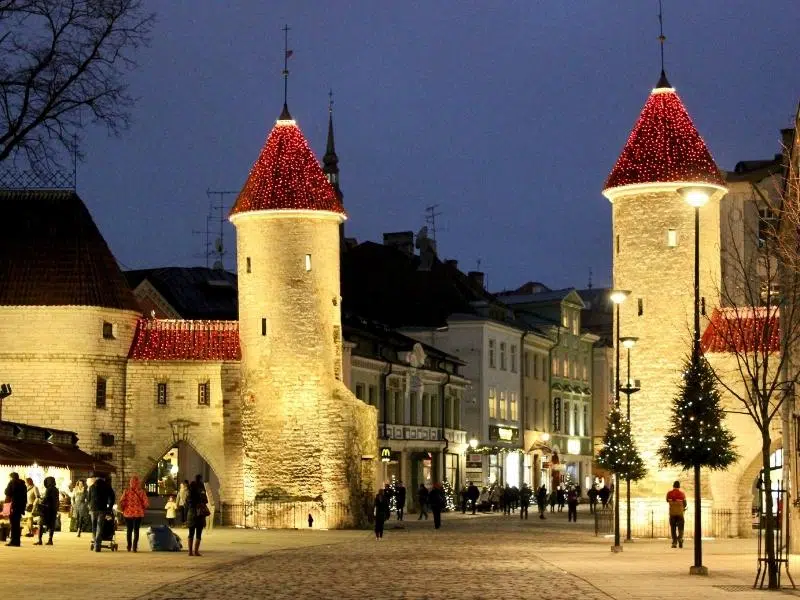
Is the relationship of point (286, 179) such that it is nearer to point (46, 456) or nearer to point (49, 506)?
point (46, 456)

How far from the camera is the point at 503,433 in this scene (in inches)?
3238

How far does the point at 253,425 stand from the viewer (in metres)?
52.4

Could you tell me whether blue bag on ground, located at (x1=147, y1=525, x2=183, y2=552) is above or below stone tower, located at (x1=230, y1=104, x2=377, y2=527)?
below

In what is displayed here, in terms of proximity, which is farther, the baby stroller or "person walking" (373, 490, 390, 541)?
"person walking" (373, 490, 390, 541)

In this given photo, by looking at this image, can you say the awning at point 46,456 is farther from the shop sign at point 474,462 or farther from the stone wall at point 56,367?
the shop sign at point 474,462

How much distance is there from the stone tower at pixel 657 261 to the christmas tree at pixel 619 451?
3.97 m

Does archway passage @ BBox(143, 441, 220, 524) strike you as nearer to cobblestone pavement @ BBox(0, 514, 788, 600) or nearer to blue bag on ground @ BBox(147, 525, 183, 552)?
cobblestone pavement @ BBox(0, 514, 788, 600)

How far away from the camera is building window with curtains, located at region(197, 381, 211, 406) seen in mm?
53312

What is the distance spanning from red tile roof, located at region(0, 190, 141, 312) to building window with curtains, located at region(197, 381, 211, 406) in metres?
3.60

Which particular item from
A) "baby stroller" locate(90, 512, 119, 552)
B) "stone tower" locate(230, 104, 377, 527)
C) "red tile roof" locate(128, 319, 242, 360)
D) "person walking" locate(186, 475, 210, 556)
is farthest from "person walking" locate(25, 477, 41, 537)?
"red tile roof" locate(128, 319, 242, 360)

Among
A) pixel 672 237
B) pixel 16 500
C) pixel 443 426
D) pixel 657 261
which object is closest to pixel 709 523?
pixel 657 261

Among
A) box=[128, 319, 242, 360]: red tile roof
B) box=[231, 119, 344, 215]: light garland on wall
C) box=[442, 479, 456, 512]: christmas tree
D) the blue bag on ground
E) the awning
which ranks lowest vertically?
box=[442, 479, 456, 512]: christmas tree

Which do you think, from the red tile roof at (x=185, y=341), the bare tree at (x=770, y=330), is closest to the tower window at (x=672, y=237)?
the bare tree at (x=770, y=330)

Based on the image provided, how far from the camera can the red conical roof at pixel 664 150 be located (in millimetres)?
49125
